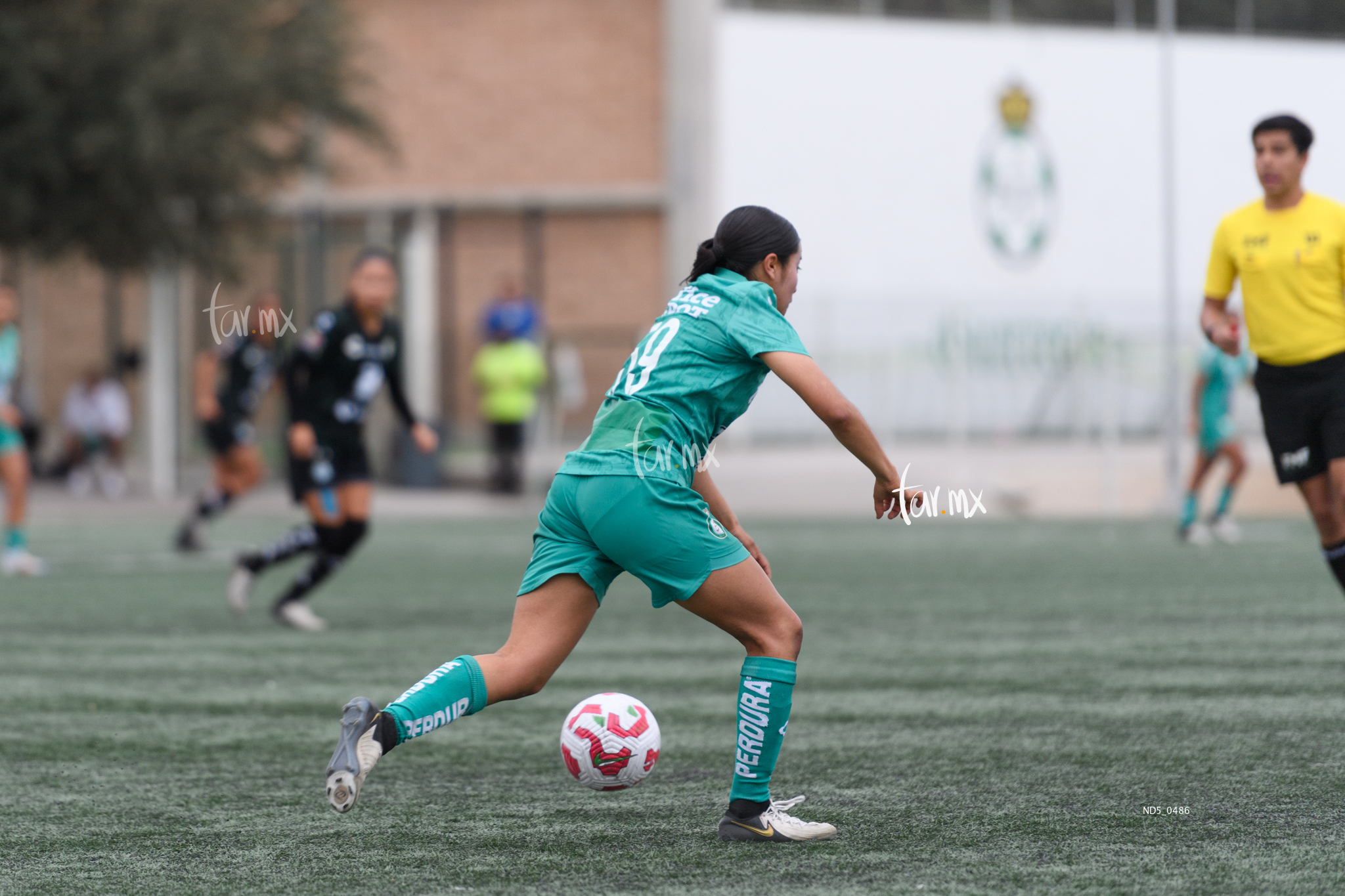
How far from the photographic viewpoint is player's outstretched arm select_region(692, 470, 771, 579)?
4863 mm

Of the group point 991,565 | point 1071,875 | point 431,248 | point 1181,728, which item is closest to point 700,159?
point 431,248

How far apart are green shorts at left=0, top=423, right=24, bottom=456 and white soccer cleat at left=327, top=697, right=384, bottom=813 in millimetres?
9320

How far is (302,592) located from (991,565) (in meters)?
6.26

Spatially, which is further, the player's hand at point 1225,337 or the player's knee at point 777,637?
the player's hand at point 1225,337

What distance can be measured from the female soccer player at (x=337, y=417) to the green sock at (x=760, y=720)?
490 centimetres

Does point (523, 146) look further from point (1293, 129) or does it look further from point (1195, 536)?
point (1293, 129)

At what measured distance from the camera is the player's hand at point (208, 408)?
14711 millimetres

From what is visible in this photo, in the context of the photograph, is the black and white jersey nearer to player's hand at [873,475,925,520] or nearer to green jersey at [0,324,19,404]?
green jersey at [0,324,19,404]

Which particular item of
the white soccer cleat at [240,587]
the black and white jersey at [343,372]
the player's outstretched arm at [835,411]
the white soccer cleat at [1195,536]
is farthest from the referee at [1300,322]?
the white soccer cleat at [1195,536]

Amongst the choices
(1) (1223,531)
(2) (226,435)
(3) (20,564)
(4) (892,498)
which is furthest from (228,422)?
(4) (892,498)

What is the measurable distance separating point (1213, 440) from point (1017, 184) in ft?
51.0

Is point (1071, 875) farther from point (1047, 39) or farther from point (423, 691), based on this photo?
point (1047, 39)

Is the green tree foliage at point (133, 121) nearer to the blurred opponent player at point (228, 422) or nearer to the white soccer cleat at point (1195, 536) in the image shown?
the blurred opponent player at point (228, 422)

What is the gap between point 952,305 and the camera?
95.6ft
